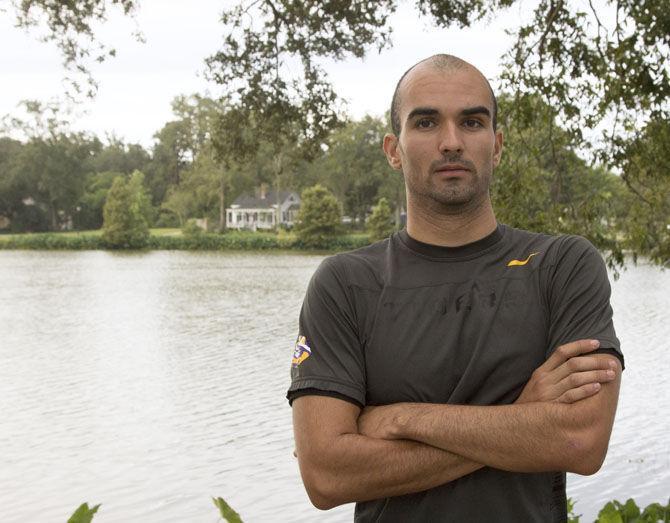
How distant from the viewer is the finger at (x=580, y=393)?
2393mm

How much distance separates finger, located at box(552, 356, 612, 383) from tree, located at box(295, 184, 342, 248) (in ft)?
280

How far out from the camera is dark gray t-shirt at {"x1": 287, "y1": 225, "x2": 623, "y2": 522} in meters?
2.35

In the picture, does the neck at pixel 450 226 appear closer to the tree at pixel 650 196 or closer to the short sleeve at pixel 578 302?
the short sleeve at pixel 578 302

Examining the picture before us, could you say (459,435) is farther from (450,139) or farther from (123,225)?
(123,225)

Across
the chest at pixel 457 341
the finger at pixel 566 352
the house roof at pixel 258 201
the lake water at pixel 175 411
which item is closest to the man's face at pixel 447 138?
the chest at pixel 457 341

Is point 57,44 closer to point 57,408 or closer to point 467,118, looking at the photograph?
point 467,118

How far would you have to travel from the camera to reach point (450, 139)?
248cm

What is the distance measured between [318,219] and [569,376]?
86.3m

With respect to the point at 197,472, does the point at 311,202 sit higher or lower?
higher

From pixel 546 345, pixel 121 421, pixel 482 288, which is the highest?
pixel 482 288

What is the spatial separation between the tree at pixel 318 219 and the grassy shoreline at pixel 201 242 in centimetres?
79

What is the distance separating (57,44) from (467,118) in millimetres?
9259

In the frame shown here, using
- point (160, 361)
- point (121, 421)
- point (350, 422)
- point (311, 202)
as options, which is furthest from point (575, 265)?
point (311, 202)

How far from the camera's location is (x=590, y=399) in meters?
2.41
